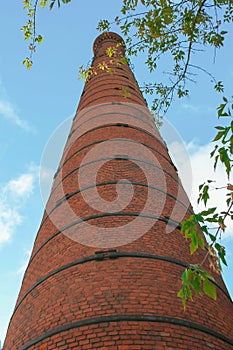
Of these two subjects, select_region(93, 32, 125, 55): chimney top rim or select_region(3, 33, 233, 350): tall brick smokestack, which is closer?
select_region(3, 33, 233, 350): tall brick smokestack

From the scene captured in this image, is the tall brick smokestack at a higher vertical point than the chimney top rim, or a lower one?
lower

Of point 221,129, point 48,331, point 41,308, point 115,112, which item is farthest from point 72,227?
point 115,112

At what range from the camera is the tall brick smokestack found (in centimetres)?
374

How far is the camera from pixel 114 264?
4430 millimetres

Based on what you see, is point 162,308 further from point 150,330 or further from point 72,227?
point 72,227

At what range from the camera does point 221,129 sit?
7.73 feet

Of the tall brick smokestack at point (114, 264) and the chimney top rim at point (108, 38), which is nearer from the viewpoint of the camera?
the tall brick smokestack at point (114, 264)

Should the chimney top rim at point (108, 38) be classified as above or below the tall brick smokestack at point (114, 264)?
above

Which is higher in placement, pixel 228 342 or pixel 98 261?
pixel 98 261

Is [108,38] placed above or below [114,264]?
above

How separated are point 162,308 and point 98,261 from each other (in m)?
1.00

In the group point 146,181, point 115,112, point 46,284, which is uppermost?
point 115,112

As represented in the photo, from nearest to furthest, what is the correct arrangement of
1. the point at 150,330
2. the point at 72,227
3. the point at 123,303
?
1. the point at 150,330
2. the point at 123,303
3. the point at 72,227

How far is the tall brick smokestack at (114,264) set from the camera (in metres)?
3.74
